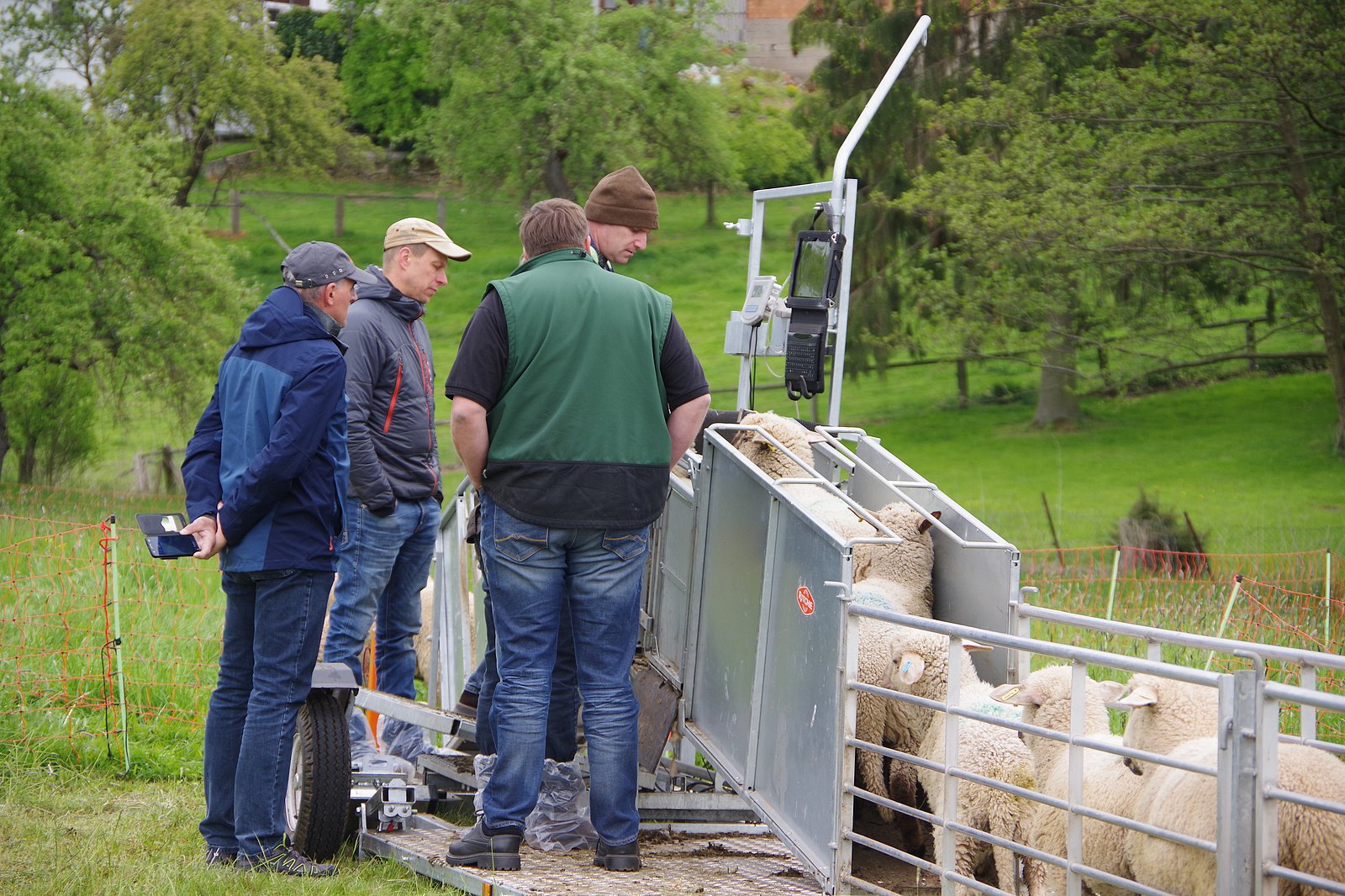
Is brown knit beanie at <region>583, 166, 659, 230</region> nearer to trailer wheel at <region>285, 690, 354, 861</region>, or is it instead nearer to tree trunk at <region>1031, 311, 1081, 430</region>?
trailer wheel at <region>285, 690, 354, 861</region>

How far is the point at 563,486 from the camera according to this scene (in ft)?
13.9

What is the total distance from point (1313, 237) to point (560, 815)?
1325cm

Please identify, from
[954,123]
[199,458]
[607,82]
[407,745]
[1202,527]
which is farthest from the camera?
[607,82]

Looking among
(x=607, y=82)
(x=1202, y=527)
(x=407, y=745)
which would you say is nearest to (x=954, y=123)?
(x=1202, y=527)

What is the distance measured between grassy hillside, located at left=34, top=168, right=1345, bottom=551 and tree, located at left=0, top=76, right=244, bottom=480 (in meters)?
0.95

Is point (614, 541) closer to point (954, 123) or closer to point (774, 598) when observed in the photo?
point (774, 598)

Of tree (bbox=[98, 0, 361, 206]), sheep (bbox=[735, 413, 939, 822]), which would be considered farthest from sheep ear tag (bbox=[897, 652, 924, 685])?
tree (bbox=[98, 0, 361, 206])

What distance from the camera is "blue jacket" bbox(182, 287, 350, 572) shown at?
436 cm

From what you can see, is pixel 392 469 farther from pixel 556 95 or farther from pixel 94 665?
pixel 556 95

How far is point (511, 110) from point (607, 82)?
286cm

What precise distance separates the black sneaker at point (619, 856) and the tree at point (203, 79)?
30.6 metres

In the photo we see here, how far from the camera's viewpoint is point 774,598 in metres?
4.52

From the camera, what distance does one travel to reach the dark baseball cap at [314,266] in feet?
15.1

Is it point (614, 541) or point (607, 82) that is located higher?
point (607, 82)
